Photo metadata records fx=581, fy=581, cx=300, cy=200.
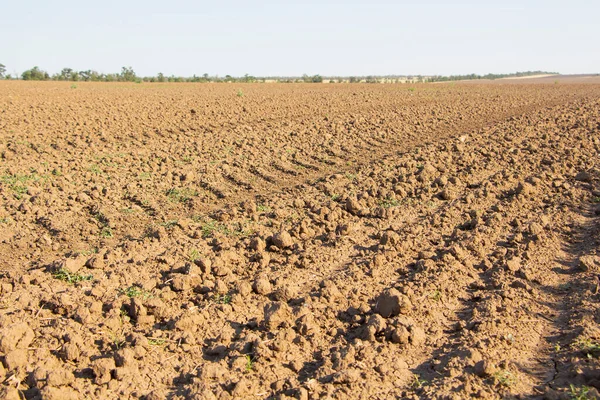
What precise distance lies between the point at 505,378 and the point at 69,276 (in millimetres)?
4140

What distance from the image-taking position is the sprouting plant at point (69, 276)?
5768 mm

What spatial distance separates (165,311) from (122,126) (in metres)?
11.7

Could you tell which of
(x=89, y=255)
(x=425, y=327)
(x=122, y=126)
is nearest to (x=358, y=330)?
(x=425, y=327)

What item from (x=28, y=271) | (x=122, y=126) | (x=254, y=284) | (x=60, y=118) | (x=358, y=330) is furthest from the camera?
(x=60, y=118)

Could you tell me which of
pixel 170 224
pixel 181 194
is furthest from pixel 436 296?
pixel 181 194

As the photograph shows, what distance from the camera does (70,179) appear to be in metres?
9.95

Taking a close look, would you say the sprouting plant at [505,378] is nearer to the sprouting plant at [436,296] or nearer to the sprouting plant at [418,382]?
the sprouting plant at [418,382]

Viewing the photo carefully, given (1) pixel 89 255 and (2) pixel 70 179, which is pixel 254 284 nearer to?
(1) pixel 89 255

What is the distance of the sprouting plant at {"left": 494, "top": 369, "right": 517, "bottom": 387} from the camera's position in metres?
4.12

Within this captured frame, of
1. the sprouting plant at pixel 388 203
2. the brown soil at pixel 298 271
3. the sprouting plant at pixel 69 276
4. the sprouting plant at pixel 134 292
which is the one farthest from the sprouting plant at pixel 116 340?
the sprouting plant at pixel 388 203

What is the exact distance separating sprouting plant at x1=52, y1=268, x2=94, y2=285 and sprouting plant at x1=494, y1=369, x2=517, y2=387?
3.92m

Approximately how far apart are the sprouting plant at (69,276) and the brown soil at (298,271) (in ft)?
0.05

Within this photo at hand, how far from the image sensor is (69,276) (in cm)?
579

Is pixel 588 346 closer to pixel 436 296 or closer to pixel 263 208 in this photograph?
pixel 436 296
